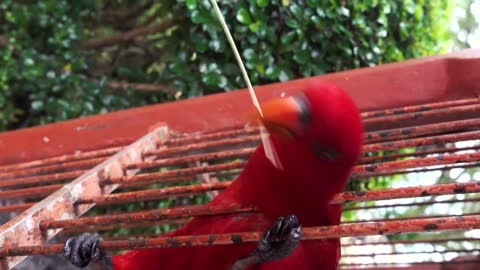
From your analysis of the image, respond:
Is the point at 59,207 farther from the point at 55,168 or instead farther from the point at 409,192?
the point at 409,192

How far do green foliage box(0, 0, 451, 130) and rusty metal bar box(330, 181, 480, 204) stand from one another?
1.12 m

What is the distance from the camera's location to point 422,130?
2.67ft

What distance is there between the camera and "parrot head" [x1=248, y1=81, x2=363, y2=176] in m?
0.51

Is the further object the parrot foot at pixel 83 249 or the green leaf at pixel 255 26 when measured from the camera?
the green leaf at pixel 255 26

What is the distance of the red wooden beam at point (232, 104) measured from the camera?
1.08 meters

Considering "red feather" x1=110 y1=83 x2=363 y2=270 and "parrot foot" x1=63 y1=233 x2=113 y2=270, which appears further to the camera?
"parrot foot" x1=63 y1=233 x2=113 y2=270

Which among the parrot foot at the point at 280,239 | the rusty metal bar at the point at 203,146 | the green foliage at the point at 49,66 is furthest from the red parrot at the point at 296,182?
the green foliage at the point at 49,66

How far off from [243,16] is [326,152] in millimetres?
1186

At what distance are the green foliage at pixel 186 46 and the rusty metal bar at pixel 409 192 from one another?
112 centimetres

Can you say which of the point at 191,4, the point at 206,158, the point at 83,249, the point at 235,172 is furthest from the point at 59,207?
the point at 191,4

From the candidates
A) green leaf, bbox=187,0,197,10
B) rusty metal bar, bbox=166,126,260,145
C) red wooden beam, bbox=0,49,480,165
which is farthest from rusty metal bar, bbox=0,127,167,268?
green leaf, bbox=187,0,197,10

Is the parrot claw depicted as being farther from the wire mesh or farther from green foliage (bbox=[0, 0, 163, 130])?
green foliage (bbox=[0, 0, 163, 130])

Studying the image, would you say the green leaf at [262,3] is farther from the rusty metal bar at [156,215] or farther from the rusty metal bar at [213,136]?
the rusty metal bar at [156,215]

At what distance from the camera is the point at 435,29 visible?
6.33 feet
